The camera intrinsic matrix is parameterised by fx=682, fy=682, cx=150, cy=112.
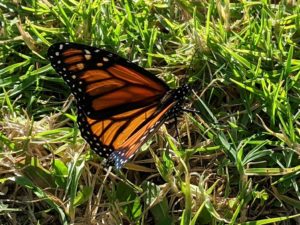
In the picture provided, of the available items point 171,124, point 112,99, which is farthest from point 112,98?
point 171,124

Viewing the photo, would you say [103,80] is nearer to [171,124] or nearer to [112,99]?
[112,99]

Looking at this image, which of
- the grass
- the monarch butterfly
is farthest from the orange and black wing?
the grass

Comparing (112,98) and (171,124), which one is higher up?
(112,98)

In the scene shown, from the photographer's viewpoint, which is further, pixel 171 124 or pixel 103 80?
pixel 171 124


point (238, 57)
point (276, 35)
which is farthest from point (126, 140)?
point (276, 35)

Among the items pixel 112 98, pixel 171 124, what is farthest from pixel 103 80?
pixel 171 124

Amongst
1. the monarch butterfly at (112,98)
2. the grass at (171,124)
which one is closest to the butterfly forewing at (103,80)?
the monarch butterfly at (112,98)

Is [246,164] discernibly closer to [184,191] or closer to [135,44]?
[184,191]

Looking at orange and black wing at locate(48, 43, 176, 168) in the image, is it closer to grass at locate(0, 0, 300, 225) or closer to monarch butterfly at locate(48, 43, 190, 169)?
monarch butterfly at locate(48, 43, 190, 169)
